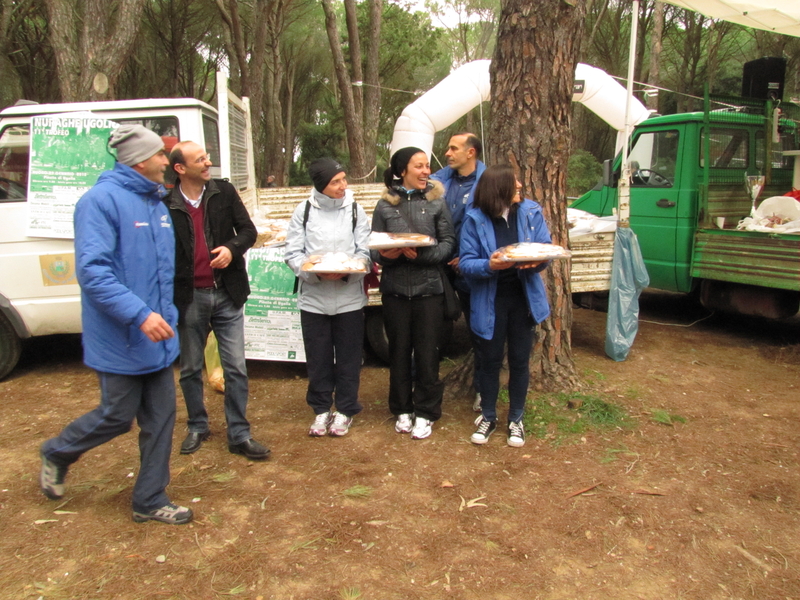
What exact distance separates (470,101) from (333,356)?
536 cm

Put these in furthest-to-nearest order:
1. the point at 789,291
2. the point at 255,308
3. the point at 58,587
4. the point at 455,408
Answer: the point at 789,291 → the point at 255,308 → the point at 455,408 → the point at 58,587

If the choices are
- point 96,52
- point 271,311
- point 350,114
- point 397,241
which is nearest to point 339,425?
point 397,241

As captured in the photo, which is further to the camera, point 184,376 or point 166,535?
point 184,376

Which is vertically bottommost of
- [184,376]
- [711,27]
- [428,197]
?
[184,376]

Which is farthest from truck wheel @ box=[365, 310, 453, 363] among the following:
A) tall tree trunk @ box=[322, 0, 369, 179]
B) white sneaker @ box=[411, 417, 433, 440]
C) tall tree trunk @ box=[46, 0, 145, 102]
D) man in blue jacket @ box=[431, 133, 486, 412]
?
tall tree trunk @ box=[322, 0, 369, 179]

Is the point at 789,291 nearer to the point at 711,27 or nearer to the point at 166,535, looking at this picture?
the point at 166,535

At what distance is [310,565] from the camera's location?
2680mm

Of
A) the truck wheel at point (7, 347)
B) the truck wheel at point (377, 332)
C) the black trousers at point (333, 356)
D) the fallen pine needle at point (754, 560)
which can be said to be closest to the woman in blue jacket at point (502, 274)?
the black trousers at point (333, 356)

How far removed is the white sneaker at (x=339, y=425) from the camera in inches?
156

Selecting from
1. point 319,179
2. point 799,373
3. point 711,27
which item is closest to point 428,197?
point 319,179

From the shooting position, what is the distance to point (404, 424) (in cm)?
403

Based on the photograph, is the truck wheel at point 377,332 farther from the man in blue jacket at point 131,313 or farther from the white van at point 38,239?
the man in blue jacket at point 131,313

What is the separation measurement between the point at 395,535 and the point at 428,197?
196 centimetres

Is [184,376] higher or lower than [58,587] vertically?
higher
